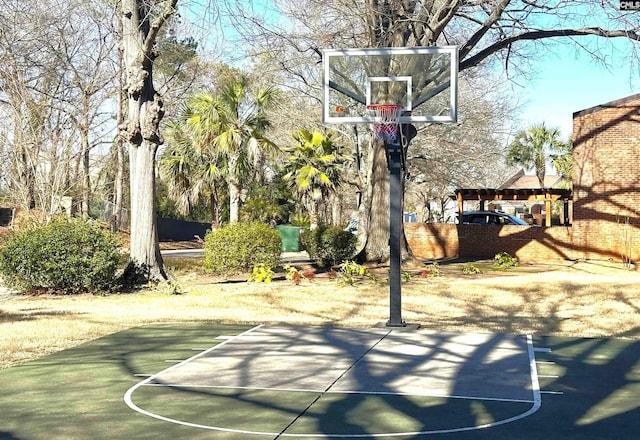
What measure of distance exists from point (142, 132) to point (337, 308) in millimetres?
6122

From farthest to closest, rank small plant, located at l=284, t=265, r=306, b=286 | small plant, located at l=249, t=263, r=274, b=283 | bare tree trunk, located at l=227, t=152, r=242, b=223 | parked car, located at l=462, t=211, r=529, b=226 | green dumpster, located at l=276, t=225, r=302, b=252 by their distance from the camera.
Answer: green dumpster, located at l=276, t=225, r=302, b=252
parked car, located at l=462, t=211, r=529, b=226
bare tree trunk, located at l=227, t=152, r=242, b=223
small plant, located at l=249, t=263, r=274, b=283
small plant, located at l=284, t=265, r=306, b=286

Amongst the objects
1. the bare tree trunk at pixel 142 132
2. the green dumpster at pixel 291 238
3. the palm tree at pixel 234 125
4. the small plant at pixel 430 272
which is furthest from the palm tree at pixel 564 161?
the bare tree trunk at pixel 142 132

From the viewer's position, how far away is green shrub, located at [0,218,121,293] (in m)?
16.0

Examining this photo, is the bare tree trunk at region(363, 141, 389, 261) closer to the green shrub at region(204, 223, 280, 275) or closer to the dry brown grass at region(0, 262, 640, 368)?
the dry brown grass at region(0, 262, 640, 368)

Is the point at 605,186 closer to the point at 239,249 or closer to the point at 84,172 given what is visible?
the point at 239,249

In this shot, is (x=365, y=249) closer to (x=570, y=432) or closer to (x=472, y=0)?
(x=472, y=0)

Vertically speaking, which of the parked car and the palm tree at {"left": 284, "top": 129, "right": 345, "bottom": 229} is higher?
the palm tree at {"left": 284, "top": 129, "right": 345, "bottom": 229}

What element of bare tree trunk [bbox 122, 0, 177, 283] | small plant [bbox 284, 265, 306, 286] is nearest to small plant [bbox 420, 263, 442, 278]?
small plant [bbox 284, 265, 306, 286]

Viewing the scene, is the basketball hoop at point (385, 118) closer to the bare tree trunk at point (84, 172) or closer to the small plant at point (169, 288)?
the small plant at point (169, 288)

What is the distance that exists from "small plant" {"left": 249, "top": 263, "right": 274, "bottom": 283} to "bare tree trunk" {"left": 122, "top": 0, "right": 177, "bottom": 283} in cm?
201

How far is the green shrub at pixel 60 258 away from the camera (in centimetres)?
1605

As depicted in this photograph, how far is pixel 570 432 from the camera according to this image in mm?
6234

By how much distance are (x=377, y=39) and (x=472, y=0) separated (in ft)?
8.75

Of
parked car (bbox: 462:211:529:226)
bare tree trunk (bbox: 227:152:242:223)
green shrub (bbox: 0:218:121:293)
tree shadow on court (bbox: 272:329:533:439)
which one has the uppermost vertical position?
bare tree trunk (bbox: 227:152:242:223)
